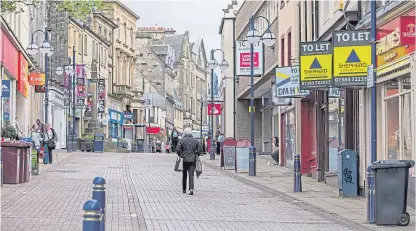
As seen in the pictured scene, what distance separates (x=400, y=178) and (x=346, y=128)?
8.59 m

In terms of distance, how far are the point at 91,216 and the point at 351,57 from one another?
12076 mm

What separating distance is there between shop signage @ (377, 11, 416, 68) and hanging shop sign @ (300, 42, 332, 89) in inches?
61.6

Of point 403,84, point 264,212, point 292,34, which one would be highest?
point 292,34

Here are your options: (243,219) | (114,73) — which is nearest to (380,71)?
(243,219)

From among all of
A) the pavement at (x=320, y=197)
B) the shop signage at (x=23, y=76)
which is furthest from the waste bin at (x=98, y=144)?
the pavement at (x=320, y=197)

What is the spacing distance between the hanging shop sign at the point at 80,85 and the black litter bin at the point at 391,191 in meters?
47.7

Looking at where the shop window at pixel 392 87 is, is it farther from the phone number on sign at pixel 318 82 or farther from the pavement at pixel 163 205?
the pavement at pixel 163 205

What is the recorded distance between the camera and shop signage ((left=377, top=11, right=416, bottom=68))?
17.6 meters

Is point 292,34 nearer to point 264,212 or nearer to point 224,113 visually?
point 264,212

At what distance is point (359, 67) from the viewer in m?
17.9

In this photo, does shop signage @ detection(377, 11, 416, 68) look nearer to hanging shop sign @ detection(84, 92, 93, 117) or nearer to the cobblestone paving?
the cobblestone paving

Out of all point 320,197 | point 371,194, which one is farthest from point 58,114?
point 371,194

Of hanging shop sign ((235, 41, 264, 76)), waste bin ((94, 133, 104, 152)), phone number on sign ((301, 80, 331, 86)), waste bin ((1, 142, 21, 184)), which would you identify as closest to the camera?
phone number on sign ((301, 80, 331, 86))

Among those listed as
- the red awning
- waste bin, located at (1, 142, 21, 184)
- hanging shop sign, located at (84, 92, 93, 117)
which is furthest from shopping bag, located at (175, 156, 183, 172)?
the red awning
